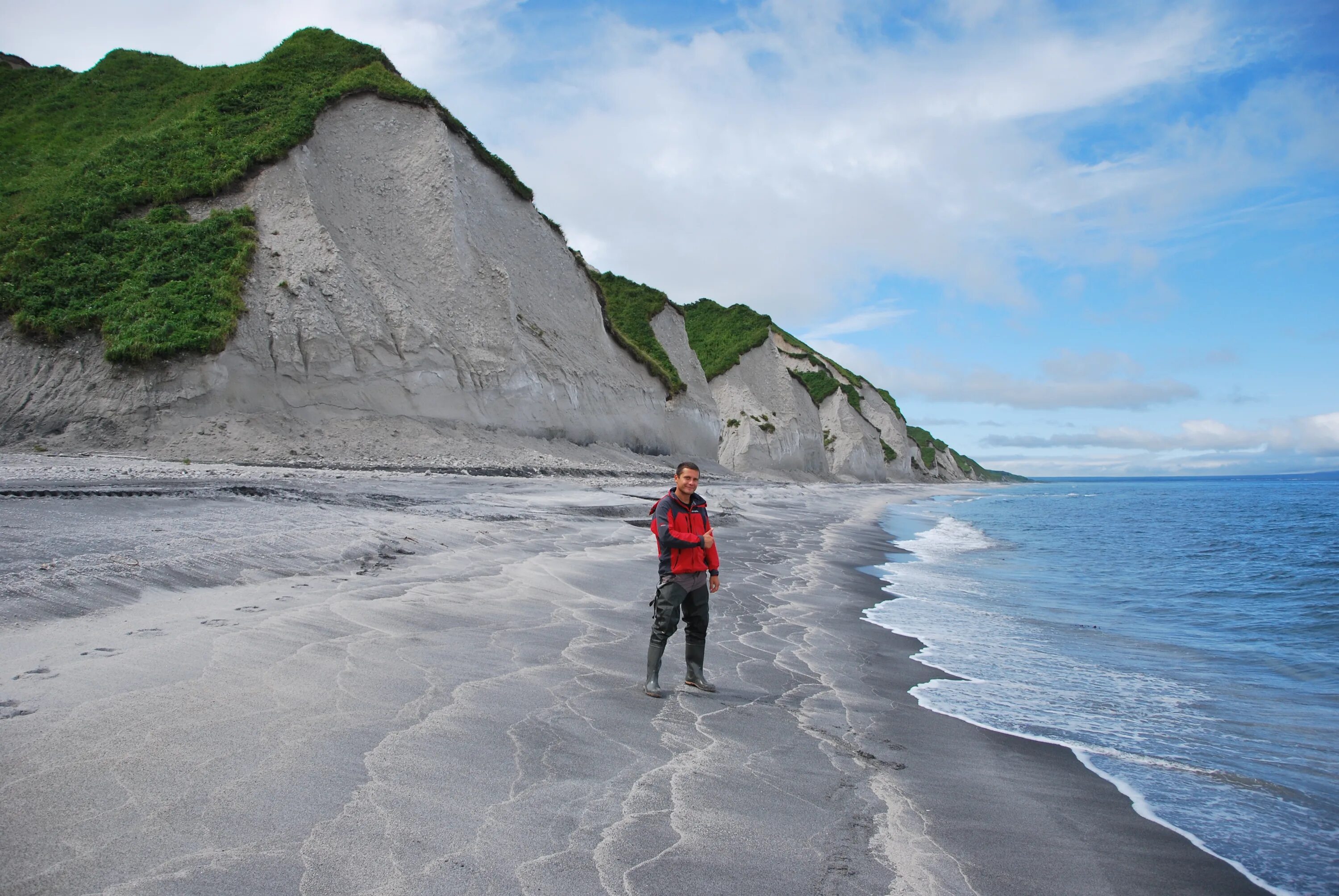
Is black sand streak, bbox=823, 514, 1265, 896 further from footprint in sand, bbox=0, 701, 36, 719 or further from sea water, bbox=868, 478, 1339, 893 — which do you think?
footprint in sand, bbox=0, 701, 36, 719

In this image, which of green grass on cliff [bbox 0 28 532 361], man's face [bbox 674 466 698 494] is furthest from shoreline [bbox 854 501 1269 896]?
green grass on cliff [bbox 0 28 532 361]

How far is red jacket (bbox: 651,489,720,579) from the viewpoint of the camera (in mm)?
5348

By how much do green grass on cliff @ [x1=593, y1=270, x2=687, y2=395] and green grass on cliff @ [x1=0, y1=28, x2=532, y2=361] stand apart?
13.7 meters

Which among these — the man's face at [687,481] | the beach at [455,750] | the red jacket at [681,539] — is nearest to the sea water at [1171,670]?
the beach at [455,750]

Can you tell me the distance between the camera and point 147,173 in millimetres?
23594

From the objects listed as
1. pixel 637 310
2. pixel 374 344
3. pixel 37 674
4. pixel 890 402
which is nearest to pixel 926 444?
pixel 890 402

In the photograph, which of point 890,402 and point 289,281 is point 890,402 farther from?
point 289,281

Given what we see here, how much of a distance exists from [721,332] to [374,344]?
44.4 metres

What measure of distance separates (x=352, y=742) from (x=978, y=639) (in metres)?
6.84

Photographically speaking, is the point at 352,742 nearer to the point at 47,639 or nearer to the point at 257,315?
the point at 47,639

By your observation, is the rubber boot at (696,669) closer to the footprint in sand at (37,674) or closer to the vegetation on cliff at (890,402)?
the footprint in sand at (37,674)

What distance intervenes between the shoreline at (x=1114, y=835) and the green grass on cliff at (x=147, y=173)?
2031 centimetres

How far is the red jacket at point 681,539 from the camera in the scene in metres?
5.35

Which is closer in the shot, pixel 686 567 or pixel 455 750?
pixel 455 750
